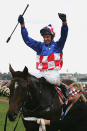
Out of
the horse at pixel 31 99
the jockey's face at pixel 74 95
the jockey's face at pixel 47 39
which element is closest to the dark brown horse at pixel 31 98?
the horse at pixel 31 99

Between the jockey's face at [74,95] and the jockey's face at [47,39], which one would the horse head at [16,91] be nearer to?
the jockey's face at [74,95]

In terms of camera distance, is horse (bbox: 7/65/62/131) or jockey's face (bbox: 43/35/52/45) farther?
jockey's face (bbox: 43/35/52/45)

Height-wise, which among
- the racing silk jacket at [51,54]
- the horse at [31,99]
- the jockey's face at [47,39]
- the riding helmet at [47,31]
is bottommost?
the horse at [31,99]

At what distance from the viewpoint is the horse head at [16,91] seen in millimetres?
4852

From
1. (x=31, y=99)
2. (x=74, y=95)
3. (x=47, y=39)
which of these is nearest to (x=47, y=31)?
(x=47, y=39)

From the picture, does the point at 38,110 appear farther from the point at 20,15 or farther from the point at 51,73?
the point at 20,15

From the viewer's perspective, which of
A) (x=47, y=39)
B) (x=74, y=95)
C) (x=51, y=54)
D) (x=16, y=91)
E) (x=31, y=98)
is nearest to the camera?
(x=16, y=91)

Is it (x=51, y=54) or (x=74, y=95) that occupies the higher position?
(x=51, y=54)

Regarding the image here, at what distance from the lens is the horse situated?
16.3 feet

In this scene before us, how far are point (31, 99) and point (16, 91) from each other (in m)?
0.54

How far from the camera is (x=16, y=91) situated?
4980 mm

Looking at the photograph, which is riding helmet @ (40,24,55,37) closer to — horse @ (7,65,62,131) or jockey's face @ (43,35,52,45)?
jockey's face @ (43,35,52,45)

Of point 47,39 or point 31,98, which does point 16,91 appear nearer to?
point 31,98

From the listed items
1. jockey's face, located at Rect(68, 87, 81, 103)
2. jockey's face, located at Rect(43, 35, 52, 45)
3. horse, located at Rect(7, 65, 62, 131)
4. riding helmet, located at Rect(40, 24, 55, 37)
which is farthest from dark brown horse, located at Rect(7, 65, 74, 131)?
riding helmet, located at Rect(40, 24, 55, 37)
